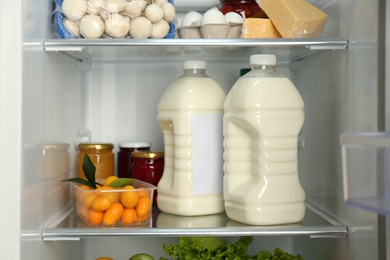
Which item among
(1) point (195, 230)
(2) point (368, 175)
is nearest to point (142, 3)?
(1) point (195, 230)

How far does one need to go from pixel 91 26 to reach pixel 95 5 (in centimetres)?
6

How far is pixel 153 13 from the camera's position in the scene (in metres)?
1.55

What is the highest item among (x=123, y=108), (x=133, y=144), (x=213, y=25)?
(x=213, y=25)

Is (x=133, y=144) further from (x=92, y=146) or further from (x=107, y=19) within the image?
(x=107, y=19)

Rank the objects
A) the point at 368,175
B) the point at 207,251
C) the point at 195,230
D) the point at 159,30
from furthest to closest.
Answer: the point at 207,251 < the point at 159,30 < the point at 195,230 < the point at 368,175

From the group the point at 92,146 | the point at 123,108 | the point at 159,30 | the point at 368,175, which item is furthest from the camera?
the point at 123,108

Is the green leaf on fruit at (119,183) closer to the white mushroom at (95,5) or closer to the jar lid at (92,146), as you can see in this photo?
the jar lid at (92,146)

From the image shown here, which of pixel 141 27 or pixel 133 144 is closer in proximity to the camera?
pixel 141 27

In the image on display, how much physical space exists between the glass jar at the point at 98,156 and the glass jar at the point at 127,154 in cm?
7

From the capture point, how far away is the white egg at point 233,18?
1.65 meters

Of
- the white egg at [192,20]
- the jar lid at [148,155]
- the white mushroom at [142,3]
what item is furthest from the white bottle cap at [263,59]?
the jar lid at [148,155]

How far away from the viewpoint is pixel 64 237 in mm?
1479

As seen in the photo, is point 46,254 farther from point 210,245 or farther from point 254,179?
point 254,179

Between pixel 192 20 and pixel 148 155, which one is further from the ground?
pixel 192 20
